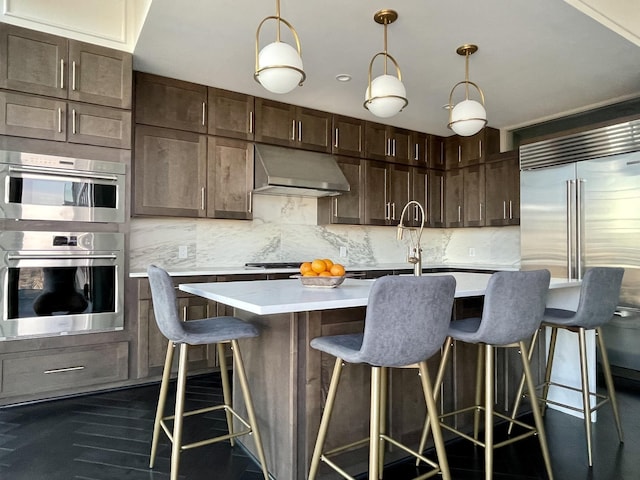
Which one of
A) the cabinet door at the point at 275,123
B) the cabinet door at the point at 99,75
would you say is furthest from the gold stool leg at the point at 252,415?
the cabinet door at the point at 275,123

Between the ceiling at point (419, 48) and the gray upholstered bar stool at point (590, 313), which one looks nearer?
the gray upholstered bar stool at point (590, 313)

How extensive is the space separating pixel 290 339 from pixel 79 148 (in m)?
2.29

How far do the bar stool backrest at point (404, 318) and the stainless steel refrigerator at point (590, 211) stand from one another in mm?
2763

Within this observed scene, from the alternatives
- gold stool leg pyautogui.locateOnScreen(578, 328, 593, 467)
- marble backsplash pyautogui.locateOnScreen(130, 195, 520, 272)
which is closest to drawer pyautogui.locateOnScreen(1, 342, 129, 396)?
marble backsplash pyautogui.locateOnScreen(130, 195, 520, 272)

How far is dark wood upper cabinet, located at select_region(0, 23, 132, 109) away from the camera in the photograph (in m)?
2.82

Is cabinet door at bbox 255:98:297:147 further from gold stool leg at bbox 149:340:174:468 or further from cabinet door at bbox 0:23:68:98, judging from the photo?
gold stool leg at bbox 149:340:174:468

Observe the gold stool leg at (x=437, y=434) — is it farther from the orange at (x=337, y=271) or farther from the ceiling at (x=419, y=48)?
the ceiling at (x=419, y=48)

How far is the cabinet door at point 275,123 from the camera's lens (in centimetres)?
403

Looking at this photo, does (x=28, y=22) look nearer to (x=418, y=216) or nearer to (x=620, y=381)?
(x=418, y=216)

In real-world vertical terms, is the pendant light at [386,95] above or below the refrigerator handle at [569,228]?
above

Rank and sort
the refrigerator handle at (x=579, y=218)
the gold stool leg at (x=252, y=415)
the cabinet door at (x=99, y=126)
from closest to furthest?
the gold stool leg at (x=252, y=415) → the cabinet door at (x=99, y=126) → the refrigerator handle at (x=579, y=218)

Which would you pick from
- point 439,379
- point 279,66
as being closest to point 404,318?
point 439,379

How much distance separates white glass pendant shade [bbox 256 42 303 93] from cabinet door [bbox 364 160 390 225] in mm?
2864

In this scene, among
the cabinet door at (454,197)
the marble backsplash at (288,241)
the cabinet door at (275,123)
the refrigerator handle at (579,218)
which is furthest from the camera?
the cabinet door at (454,197)
